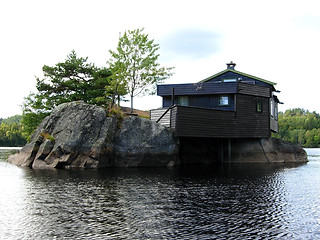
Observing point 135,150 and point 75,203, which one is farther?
point 135,150

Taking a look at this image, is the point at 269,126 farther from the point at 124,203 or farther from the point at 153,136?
the point at 124,203

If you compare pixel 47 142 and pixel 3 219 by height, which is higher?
pixel 47 142

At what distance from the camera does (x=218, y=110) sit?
32.8m

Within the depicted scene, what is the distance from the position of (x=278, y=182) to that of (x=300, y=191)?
9.91 ft

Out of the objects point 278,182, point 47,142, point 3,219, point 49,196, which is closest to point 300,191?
point 278,182

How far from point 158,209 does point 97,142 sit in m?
17.6

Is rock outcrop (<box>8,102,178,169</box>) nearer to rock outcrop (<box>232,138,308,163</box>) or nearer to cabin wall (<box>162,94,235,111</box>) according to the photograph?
cabin wall (<box>162,94,235,111</box>)

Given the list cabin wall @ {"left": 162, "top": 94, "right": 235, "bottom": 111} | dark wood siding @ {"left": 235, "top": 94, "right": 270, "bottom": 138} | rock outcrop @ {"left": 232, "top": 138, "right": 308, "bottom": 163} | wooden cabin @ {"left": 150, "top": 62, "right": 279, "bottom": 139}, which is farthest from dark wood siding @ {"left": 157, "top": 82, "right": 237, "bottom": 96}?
rock outcrop @ {"left": 232, "top": 138, "right": 308, "bottom": 163}

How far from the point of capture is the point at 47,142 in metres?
30.7

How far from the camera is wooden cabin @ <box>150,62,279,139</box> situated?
1243 inches

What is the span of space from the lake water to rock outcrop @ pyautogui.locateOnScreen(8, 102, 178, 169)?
8.77m

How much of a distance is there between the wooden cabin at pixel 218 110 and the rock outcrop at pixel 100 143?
1.99 meters

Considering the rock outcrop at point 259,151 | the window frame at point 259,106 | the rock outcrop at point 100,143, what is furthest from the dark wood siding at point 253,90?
the rock outcrop at point 100,143

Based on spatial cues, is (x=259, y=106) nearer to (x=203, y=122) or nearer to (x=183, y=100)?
(x=203, y=122)
